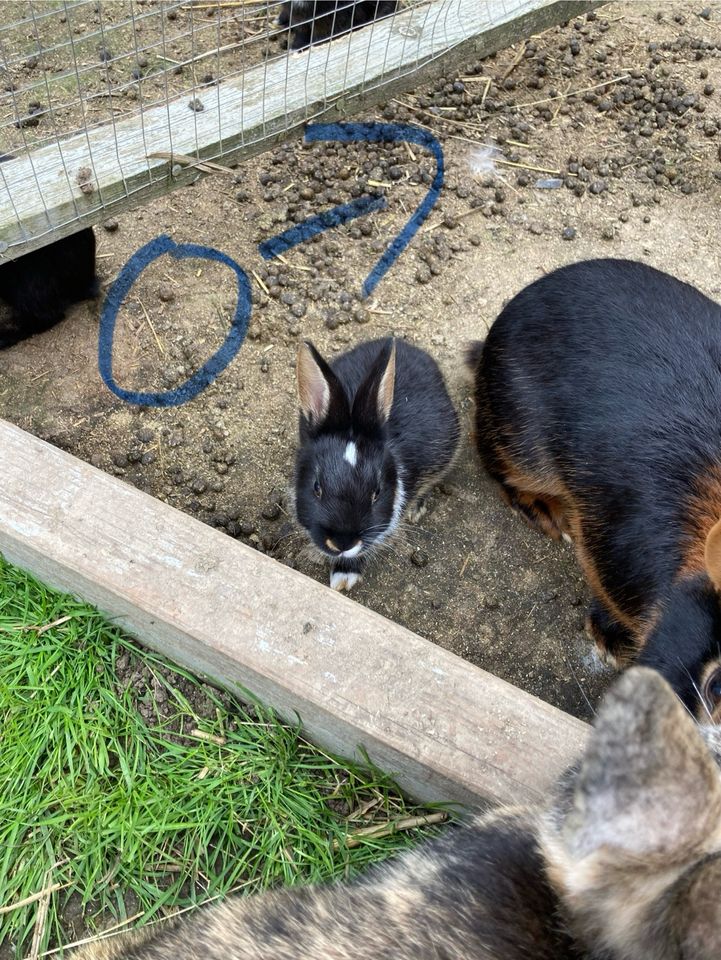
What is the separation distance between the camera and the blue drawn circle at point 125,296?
3.70 m

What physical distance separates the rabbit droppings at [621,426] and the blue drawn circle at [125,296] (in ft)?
3.76

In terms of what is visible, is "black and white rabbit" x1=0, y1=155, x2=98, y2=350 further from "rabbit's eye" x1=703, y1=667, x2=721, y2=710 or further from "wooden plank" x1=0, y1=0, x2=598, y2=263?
"rabbit's eye" x1=703, y1=667, x2=721, y2=710

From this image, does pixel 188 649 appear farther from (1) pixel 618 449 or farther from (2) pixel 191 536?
(1) pixel 618 449

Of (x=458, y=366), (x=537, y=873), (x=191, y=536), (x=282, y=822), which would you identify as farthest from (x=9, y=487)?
(x=458, y=366)

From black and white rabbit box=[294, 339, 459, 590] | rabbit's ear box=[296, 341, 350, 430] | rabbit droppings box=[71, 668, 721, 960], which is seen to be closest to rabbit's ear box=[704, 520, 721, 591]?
rabbit droppings box=[71, 668, 721, 960]

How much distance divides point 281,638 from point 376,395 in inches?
40.9

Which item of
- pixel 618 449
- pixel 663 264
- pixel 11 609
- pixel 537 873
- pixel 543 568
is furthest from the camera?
pixel 663 264

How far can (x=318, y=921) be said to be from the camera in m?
1.53

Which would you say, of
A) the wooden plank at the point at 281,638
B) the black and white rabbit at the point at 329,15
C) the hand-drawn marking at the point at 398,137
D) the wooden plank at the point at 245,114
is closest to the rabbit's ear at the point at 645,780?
the wooden plank at the point at 281,638

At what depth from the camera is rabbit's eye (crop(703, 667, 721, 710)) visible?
7.29 ft

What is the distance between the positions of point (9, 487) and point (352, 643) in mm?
1087

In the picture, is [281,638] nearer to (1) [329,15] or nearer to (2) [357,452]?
(2) [357,452]

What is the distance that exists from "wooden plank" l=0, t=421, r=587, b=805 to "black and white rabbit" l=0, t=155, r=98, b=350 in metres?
1.18

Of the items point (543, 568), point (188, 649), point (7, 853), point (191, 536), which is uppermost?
point (191, 536)
